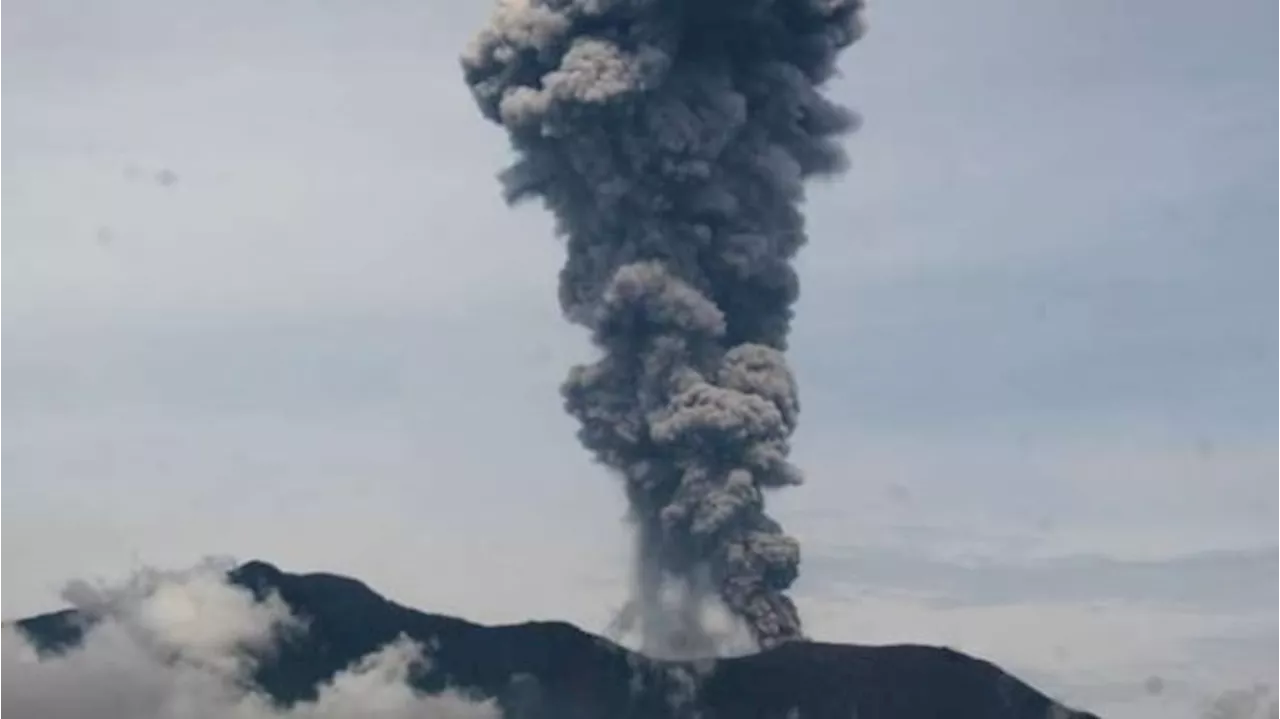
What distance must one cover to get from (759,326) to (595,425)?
871 cm

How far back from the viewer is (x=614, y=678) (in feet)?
577

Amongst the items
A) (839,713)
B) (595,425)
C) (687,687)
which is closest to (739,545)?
(595,425)

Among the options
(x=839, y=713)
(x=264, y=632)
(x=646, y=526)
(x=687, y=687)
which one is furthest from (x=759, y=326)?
(x=264, y=632)

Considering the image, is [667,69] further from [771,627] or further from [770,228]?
[771,627]

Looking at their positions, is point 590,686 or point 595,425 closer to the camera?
point 595,425

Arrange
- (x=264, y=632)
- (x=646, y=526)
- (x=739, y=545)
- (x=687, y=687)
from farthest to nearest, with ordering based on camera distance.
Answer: (x=264, y=632) → (x=687, y=687) → (x=646, y=526) → (x=739, y=545)

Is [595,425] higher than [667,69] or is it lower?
lower

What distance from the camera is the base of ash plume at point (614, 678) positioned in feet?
544

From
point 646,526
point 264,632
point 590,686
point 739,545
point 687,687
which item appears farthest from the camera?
point 264,632

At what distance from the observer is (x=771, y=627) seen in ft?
273

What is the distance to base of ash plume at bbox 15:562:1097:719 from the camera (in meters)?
166

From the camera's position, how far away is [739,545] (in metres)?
81.5

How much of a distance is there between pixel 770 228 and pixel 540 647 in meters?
108

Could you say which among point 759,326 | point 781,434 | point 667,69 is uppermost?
point 667,69
